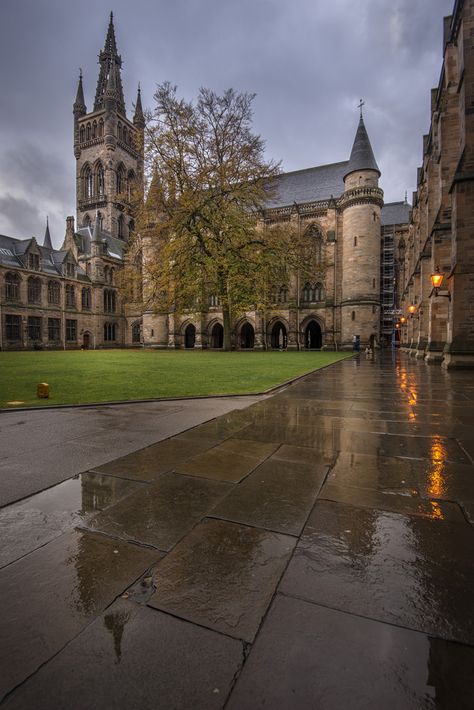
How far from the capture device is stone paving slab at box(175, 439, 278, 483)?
8.76ft

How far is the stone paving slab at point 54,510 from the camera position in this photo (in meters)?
1.76

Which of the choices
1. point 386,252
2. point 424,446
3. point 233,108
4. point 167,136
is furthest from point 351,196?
point 424,446

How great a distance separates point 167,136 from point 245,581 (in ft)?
65.6

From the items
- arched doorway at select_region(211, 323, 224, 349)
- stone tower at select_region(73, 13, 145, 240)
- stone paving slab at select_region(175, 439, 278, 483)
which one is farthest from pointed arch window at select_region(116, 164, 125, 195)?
stone paving slab at select_region(175, 439, 278, 483)

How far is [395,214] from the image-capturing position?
150ft

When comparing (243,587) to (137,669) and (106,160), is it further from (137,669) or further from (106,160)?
(106,160)

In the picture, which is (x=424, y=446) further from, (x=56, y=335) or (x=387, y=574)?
(x=56, y=335)

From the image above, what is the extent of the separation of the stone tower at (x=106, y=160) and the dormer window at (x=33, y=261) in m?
16.1

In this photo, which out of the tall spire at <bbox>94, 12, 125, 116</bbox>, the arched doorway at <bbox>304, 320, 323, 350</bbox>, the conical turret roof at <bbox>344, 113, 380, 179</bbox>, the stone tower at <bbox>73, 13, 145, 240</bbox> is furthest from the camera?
the tall spire at <bbox>94, 12, 125, 116</bbox>

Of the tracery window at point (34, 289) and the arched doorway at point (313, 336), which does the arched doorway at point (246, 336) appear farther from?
the tracery window at point (34, 289)

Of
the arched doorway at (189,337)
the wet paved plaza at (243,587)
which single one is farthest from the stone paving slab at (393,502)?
the arched doorway at (189,337)

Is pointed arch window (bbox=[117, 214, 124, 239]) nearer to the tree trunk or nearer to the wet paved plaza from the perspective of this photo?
the tree trunk

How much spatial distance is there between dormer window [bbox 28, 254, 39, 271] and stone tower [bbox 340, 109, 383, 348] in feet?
116

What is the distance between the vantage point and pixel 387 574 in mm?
1500
